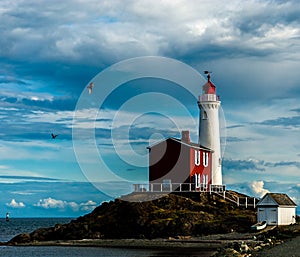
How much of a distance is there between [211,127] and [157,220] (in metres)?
14.9

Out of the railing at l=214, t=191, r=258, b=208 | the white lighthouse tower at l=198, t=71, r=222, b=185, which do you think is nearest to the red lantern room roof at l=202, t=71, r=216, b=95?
the white lighthouse tower at l=198, t=71, r=222, b=185

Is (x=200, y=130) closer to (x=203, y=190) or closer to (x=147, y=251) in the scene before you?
(x=203, y=190)

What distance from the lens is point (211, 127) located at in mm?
65812

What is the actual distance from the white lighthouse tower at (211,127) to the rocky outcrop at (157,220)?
248 inches

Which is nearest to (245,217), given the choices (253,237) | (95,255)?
(253,237)

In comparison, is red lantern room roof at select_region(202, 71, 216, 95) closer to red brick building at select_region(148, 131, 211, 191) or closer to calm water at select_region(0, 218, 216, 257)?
red brick building at select_region(148, 131, 211, 191)

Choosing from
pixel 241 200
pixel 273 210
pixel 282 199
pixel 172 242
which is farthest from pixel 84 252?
pixel 241 200

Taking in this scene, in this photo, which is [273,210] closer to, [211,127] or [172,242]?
[172,242]

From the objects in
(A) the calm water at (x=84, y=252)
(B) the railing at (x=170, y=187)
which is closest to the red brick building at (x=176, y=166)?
(B) the railing at (x=170, y=187)

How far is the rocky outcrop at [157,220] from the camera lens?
5288 cm

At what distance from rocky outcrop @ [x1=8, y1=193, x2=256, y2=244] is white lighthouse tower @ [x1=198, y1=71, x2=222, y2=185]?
631 cm

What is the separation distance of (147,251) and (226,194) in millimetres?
17946

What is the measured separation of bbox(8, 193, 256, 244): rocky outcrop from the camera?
52875mm

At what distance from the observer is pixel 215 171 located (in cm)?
6581
